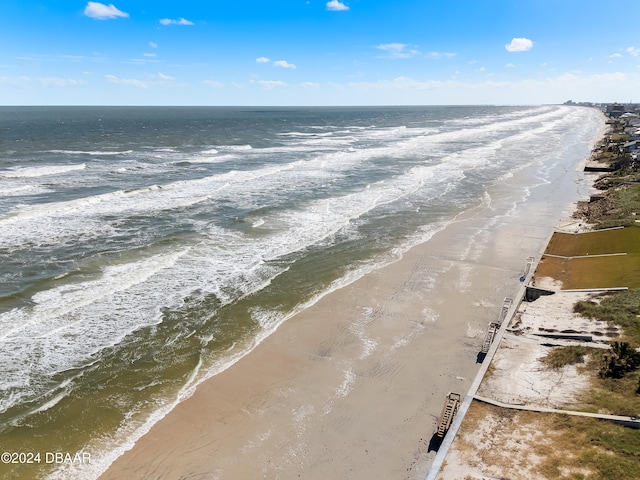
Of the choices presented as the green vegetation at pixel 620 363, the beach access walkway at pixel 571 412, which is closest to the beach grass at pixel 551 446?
the beach access walkway at pixel 571 412

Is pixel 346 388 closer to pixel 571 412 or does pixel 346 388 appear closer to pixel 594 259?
pixel 571 412

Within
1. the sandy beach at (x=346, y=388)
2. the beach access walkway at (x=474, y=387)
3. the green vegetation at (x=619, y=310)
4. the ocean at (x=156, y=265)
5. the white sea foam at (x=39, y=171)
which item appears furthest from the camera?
the white sea foam at (x=39, y=171)

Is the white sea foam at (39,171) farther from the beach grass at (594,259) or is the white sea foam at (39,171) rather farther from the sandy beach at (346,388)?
the beach grass at (594,259)

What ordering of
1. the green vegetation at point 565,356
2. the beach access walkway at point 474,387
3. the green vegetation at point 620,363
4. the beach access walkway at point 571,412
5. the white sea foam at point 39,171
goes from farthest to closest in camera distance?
the white sea foam at point 39,171, the green vegetation at point 565,356, the green vegetation at point 620,363, the beach access walkway at point 571,412, the beach access walkway at point 474,387

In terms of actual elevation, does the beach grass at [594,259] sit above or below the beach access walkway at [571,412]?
above

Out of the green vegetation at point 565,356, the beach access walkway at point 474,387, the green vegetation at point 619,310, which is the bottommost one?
the beach access walkway at point 474,387

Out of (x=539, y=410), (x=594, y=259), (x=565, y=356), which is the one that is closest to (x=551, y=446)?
(x=539, y=410)

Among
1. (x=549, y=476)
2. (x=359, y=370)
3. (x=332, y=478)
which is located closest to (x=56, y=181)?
(x=359, y=370)
